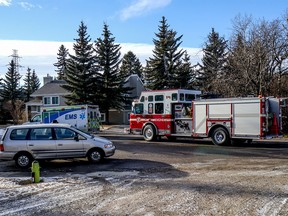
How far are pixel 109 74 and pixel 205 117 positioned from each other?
29.6 metres

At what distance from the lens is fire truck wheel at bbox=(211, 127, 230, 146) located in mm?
18016

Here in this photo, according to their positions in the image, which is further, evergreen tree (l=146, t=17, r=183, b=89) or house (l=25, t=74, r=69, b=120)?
house (l=25, t=74, r=69, b=120)

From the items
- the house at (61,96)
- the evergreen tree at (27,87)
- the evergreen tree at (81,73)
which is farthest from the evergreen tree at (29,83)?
the evergreen tree at (81,73)

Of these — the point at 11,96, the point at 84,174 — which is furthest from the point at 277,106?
the point at 11,96

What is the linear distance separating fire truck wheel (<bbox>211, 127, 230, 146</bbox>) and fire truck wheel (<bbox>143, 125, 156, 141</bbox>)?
14.1 ft

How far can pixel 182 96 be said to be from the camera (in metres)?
20.7

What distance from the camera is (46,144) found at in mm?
13016

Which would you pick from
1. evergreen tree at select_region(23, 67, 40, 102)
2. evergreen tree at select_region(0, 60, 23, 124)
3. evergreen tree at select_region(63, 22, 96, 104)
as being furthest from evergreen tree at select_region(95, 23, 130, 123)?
evergreen tree at select_region(23, 67, 40, 102)

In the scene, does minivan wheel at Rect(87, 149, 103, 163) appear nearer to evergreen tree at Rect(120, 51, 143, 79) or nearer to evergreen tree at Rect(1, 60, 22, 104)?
evergreen tree at Rect(1, 60, 22, 104)

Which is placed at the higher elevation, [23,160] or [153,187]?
[23,160]

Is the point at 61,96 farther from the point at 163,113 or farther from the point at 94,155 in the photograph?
the point at 94,155

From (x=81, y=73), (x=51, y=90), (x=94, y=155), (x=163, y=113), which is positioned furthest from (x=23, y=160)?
(x=51, y=90)

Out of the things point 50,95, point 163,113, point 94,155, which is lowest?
point 94,155

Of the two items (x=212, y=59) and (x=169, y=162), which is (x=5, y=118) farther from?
(x=169, y=162)
